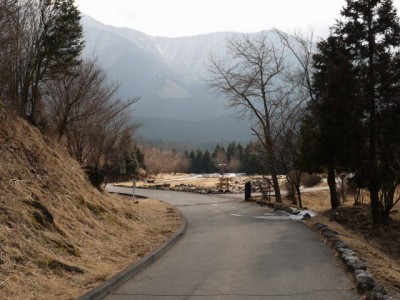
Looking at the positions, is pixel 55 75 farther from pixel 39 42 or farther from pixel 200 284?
pixel 200 284

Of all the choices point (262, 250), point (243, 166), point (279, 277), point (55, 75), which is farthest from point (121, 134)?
point (243, 166)

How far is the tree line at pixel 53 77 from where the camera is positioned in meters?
13.4

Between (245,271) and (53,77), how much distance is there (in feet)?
41.5

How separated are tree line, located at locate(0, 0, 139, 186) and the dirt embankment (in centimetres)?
→ 183

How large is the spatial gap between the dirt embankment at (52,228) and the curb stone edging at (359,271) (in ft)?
13.0

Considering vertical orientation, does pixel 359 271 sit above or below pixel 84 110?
below

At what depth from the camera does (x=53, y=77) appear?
17656 millimetres

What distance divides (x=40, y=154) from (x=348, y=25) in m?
13.1

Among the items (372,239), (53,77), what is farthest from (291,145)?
(53,77)

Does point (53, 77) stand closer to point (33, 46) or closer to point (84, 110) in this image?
point (33, 46)

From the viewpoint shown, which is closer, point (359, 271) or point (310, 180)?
point (359, 271)

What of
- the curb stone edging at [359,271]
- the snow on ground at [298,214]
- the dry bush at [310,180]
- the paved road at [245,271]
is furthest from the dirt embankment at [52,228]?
the dry bush at [310,180]

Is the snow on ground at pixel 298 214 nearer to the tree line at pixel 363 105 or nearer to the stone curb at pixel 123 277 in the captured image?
the tree line at pixel 363 105

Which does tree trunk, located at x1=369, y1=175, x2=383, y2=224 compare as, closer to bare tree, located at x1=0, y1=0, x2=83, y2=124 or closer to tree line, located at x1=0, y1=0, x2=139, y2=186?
tree line, located at x1=0, y1=0, x2=139, y2=186
